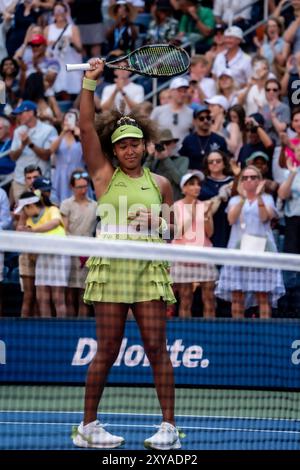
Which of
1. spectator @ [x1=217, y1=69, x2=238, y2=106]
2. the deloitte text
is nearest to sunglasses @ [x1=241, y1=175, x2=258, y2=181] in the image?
the deloitte text

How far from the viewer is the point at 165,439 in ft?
22.3

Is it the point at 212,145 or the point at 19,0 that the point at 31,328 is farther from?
the point at 19,0

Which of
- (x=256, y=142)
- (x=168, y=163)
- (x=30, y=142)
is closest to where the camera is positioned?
(x=168, y=163)

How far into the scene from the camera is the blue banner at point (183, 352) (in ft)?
27.8

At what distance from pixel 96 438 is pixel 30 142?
22.2 feet

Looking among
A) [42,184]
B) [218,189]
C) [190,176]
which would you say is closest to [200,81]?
[218,189]

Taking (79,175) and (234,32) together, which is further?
(234,32)

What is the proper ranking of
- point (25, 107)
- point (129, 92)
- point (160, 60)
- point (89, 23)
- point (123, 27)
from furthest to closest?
point (89, 23) → point (123, 27) → point (129, 92) → point (25, 107) → point (160, 60)

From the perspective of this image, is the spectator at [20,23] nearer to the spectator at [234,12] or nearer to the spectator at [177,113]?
the spectator at [234,12]

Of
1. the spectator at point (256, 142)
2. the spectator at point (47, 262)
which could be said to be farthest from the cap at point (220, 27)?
the spectator at point (47, 262)

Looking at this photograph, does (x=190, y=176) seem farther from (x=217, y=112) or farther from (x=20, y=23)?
(x=20, y=23)

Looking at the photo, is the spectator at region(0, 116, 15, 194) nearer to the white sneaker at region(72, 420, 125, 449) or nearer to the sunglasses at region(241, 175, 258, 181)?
the sunglasses at region(241, 175, 258, 181)

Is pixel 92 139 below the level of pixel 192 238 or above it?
above

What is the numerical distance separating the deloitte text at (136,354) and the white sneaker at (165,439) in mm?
2811
